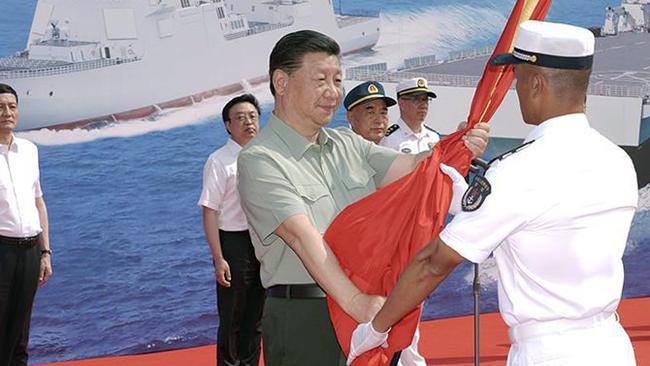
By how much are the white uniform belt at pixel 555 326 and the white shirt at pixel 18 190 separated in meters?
2.70

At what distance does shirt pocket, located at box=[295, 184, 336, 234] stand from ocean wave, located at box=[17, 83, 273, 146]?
2.88 m

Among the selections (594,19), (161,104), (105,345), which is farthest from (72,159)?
(594,19)

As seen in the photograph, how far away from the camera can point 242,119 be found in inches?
169

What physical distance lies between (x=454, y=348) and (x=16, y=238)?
2114mm

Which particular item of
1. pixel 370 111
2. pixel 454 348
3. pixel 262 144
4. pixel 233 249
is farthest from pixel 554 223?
pixel 454 348

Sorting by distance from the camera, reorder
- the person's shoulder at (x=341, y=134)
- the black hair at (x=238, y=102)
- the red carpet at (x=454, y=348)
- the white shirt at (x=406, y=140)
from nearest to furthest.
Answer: the person's shoulder at (x=341, y=134) < the black hair at (x=238, y=102) < the white shirt at (x=406, y=140) < the red carpet at (x=454, y=348)

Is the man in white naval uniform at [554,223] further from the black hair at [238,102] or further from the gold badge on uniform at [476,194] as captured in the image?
the black hair at [238,102]

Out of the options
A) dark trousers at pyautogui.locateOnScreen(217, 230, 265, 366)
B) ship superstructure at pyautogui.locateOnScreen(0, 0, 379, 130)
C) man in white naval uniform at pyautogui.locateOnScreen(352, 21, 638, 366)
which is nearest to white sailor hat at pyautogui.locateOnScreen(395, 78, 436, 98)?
dark trousers at pyautogui.locateOnScreen(217, 230, 265, 366)

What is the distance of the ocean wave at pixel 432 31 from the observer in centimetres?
561

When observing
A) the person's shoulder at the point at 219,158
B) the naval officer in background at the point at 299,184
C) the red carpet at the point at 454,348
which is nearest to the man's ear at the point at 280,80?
the naval officer in background at the point at 299,184

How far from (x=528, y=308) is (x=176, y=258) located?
11.6ft

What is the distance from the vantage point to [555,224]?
5.65 feet

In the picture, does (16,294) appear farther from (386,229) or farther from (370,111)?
(386,229)

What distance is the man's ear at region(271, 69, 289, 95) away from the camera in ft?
7.29
